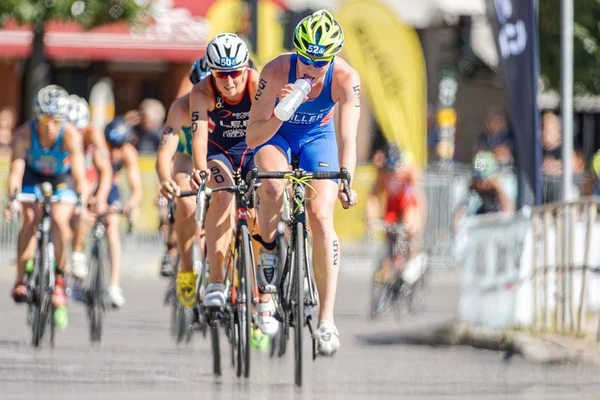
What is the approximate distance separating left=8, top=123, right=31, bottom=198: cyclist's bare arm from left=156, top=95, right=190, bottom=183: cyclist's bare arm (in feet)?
4.87

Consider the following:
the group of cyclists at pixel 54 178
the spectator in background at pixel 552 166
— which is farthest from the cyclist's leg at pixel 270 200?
the spectator in background at pixel 552 166

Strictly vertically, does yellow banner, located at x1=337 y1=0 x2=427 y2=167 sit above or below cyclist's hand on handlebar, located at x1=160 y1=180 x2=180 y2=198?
above

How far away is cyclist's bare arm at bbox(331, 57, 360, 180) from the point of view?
10.2 meters

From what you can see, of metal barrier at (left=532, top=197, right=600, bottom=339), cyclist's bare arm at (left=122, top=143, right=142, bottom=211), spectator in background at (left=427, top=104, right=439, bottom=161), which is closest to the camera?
metal barrier at (left=532, top=197, right=600, bottom=339)

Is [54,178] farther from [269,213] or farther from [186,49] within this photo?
[186,49]

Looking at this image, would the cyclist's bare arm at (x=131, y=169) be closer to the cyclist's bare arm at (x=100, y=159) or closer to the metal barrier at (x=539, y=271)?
the cyclist's bare arm at (x=100, y=159)

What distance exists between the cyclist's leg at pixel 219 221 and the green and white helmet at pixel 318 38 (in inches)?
66.5

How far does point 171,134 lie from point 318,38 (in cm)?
298

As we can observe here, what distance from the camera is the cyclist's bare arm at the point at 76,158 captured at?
13.9 m

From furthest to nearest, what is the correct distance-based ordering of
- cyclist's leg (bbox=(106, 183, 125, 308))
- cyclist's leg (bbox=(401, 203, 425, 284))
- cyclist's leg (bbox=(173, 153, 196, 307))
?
cyclist's leg (bbox=(401, 203, 425, 284)), cyclist's leg (bbox=(106, 183, 125, 308)), cyclist's leg (bbox=(173, 153, 196, 307))

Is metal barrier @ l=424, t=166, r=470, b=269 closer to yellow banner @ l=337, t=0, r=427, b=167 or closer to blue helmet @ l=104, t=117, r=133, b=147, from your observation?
yellow banner @ l=337, t=0, r=427, b=167

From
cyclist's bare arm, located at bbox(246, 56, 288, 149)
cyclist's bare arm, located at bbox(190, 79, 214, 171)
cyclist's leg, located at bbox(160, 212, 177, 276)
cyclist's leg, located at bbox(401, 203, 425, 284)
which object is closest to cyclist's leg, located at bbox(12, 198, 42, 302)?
cyclist's leg, located at bbox(160, 212, 177, 276)

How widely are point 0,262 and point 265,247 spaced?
1333 cm

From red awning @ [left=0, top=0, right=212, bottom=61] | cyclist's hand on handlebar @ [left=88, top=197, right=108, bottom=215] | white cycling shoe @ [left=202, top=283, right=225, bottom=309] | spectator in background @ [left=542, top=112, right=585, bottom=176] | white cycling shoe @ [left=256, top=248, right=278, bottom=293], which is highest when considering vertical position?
red awning @ [left=0, top=0, right=212, bottom=61]
